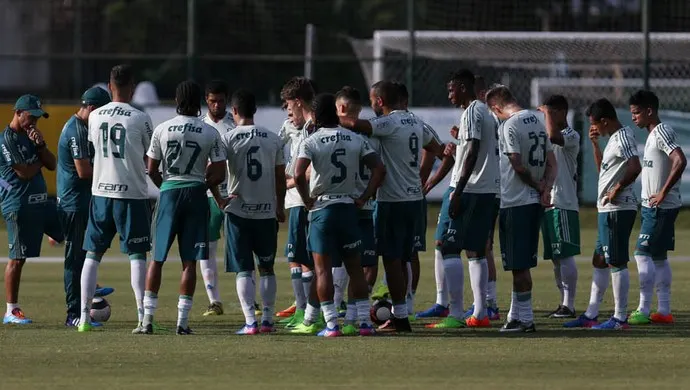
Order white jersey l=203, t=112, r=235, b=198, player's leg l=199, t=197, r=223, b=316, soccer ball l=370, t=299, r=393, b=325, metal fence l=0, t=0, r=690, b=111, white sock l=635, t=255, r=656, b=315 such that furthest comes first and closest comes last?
1. metal fence l=0, t=0, r=690, b=111
2. player's leg l=199, t=197, r=223, b=316
3. white jersey l=203, t=112, r=235, b=198
4. white sock l=635, t=255, r=656, b=315
5. soccer ball l=370, t=299, r=393, b=325

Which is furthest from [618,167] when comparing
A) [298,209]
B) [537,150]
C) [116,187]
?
[116,187]

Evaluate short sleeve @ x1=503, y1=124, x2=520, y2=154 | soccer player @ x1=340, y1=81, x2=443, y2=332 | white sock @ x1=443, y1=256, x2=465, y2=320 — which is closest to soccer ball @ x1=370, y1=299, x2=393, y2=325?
soccer player @ x1=340, y1=81, x2=443, y2=332

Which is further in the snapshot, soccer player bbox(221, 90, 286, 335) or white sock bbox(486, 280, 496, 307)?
white sock bbox(486, 280, 496, 307)

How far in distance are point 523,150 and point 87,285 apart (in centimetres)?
393

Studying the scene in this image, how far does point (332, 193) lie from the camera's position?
1256 cm

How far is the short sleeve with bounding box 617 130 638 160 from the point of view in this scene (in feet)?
43.7

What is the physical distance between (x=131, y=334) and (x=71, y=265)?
1.23 meters

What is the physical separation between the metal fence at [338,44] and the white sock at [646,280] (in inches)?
434

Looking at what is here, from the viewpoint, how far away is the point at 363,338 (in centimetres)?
1261

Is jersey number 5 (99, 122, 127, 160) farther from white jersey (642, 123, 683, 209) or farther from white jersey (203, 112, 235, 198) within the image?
white jersey (642, 123, 683, 209)

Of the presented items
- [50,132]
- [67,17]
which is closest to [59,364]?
[50,132]

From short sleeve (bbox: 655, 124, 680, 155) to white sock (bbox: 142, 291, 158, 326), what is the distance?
4867mm

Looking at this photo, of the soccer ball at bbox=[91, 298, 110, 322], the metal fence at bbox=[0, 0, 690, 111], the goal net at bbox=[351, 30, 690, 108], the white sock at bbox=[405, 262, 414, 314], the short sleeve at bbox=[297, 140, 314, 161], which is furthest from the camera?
the metal fence at bbox=[0, 0, 690, 111]

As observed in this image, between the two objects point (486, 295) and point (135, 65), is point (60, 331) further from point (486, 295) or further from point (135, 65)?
point (135, 65)
